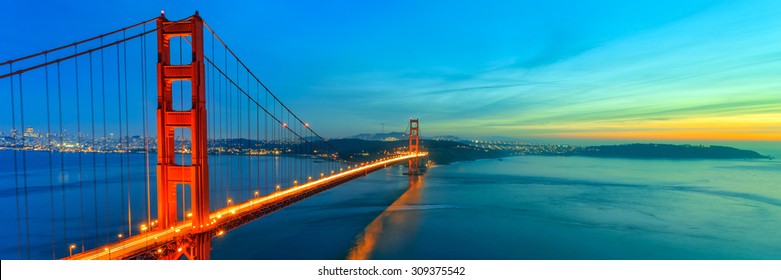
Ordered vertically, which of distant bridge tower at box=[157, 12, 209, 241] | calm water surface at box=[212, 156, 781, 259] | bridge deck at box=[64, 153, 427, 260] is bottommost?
calm water surface at box=[212, 156, 781, 259]

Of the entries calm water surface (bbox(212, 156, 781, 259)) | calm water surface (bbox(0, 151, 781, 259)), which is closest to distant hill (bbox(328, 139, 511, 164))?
calm water surface (bbox(0, 151, 781, 259))

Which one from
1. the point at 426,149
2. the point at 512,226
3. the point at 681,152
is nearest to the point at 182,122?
the point at 512,226

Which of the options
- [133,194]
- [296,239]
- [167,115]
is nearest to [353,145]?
[133,194]

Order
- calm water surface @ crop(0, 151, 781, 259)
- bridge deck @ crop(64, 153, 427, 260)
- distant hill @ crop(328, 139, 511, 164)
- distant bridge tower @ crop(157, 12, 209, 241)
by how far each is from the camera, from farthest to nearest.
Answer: distant hill @ crop(328, 139, 511, 164)
calm water surface @ crop(0, 151, 781, 259)
distant bridge tower @ crop(157, 12, 209, 241)
bridge deck @ crop(64, 153, 427, 260)

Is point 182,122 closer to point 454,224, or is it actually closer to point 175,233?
point 175,233

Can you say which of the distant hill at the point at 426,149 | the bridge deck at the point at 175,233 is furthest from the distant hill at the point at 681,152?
the bridge deck at the point at 175,233

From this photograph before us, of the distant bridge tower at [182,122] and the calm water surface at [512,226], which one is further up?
the distant bridge tower at [182,122]

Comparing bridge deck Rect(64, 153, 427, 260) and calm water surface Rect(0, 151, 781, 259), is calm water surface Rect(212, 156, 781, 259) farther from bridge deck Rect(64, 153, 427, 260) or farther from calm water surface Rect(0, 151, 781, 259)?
bridge deck Rect(64, 153, 427, 260)

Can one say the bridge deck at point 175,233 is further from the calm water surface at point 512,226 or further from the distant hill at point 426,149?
the distant hill at point 426,149
